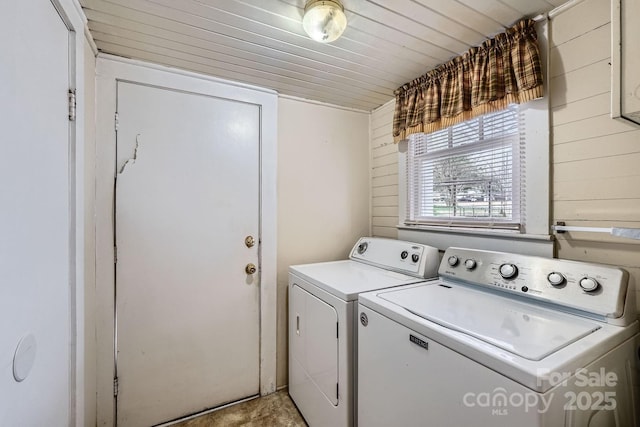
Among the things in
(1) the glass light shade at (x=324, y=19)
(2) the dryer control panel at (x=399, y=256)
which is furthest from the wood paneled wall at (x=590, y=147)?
(1) the glass light shade at (x=324, y=19)

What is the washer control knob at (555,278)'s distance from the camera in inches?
42.5

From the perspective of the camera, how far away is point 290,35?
140 centimetres

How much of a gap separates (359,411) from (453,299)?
2.29 feet

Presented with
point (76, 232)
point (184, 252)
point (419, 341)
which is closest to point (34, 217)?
point (76, 232)

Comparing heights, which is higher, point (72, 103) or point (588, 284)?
Answer: point (72, 103)

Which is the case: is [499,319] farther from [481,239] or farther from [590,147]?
[590,147]

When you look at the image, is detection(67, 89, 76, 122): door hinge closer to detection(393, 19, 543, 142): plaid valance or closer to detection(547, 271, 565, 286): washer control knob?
detection(393, 19, 543, 142): plaid valance

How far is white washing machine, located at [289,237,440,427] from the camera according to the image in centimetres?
135

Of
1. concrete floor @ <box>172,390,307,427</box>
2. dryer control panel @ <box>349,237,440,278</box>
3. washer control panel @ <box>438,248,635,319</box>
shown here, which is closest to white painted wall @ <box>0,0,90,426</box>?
concrete floor @ <box>172,390,307,427</box>

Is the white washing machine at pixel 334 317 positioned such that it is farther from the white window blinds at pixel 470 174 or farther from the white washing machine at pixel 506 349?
the white window blinds at pixel 470 174

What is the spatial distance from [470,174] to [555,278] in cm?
82

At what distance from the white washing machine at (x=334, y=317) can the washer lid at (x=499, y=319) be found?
0.26 metres

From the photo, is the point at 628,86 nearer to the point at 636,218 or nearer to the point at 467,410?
the point at 636,218

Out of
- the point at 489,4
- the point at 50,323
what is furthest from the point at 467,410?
the point at 489,4
